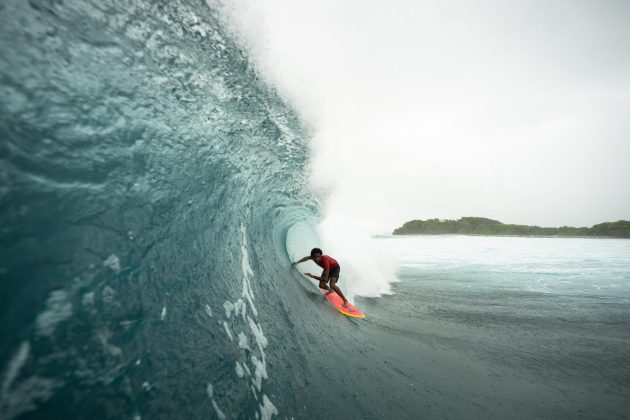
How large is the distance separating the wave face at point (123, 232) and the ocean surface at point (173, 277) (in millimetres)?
11

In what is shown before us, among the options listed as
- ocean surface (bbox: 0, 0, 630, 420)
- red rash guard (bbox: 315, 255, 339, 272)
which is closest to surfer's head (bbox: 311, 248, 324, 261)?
red rash guard (bbox: 315, 255, 339, 272)

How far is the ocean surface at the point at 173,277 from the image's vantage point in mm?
1340

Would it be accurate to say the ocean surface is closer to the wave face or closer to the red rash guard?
the wave face

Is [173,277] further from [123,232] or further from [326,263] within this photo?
[326,263]

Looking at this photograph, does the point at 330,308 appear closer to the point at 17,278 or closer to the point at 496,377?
the point at 496,377

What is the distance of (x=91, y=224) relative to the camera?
165 centimetres

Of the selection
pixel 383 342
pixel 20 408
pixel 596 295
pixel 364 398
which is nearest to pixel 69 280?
pixel 20 408

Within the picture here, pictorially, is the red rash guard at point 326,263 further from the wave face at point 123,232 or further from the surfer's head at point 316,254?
the wave face at point 123,232

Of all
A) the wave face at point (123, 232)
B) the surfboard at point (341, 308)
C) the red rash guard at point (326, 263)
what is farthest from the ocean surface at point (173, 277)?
the red rash guard at point (326, 263)

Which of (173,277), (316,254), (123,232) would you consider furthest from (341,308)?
(123,232)

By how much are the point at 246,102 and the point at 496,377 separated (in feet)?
18.4

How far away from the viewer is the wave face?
129 cm

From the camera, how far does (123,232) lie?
1869 millimetres

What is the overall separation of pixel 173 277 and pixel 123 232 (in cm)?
54
